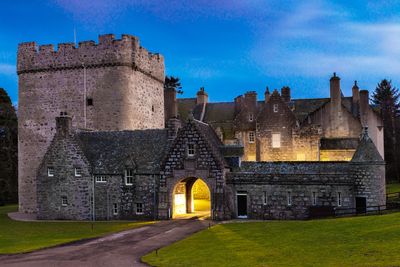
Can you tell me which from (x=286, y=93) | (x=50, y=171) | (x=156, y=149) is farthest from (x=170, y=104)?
(x=50, y=171)

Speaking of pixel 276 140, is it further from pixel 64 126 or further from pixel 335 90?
pixel 64 126

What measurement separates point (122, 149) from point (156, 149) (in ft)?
9.93

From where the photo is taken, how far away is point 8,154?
70188mm

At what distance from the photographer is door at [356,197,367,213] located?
118ft

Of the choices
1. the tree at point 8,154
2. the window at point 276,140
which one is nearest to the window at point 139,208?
the window at point 276,140

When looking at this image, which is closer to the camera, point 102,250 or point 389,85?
point 102,250

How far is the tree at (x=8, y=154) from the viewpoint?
68.9 metres

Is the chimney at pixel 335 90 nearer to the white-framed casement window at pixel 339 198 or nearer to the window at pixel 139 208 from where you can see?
the white-framed casement window at pixel 339 198

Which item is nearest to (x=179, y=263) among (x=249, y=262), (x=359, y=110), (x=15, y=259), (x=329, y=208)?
(x=249, y=262)

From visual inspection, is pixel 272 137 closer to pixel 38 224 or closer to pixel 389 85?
pixel 38 224

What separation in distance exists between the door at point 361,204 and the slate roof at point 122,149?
14.8 meters

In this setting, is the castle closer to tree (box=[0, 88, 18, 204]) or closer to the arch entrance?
the arch entrance

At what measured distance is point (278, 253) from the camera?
22.3 m

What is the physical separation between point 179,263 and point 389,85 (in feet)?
269
